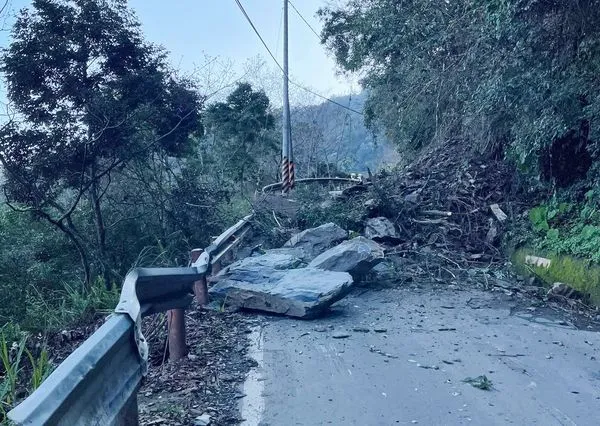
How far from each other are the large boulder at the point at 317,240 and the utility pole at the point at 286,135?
9.37 m

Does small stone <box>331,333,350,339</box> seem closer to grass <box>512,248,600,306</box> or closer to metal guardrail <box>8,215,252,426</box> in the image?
metal guardrail <box>8,215,252,426</box>

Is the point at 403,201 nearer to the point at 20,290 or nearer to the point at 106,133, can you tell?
the point at 106,133

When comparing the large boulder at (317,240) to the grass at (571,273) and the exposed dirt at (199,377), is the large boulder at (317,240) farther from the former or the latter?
the exposed dirt at (199,377)

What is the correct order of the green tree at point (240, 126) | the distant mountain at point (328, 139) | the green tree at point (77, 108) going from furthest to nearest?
the distant mountain at point (328, 139), the green tree at point (240, 126), the green tree at point (77, 108)

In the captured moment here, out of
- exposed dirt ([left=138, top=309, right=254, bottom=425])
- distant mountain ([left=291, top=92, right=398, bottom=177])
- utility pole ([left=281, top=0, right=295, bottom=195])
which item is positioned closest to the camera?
exposed dirt ([left=138, top=309, right=254, bottom=425])

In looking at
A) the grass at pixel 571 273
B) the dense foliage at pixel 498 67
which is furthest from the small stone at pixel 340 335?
the dense foliage at pixel 498 67

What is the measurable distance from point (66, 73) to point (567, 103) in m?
12.2

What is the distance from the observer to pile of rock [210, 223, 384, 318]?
705 cm

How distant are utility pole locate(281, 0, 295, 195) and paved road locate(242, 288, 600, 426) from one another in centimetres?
1357

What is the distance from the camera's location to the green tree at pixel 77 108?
580 inches

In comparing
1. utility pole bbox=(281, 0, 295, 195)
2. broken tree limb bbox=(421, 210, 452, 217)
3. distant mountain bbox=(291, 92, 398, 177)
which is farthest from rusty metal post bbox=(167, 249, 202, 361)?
distant mountain bbox=(291, 92, 398, 177)

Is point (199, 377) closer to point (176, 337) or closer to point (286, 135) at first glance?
point (176, 337)

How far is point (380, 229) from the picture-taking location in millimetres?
11641

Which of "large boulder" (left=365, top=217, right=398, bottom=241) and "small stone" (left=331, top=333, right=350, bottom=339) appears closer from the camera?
"small stone" (left=331, top=333, right=350, bottom=339)
